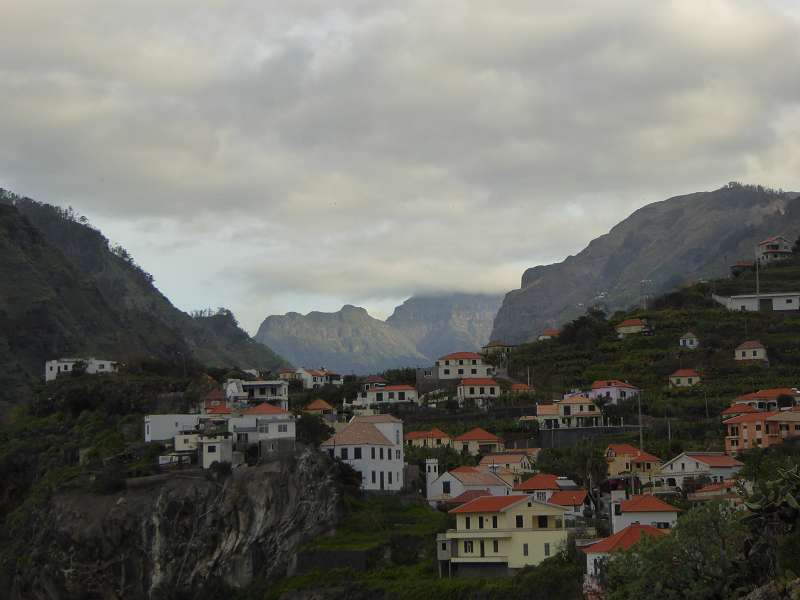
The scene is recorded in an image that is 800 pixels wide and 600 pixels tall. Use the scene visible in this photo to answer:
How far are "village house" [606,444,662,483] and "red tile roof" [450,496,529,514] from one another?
44.9ft

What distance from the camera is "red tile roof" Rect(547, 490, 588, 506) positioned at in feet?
227

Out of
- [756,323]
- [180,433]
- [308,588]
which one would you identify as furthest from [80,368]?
[756,323]

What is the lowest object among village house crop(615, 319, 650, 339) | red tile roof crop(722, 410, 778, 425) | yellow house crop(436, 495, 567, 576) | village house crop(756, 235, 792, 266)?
yellow house crop(436, 495, 567, 576)

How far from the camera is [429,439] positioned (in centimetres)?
9150

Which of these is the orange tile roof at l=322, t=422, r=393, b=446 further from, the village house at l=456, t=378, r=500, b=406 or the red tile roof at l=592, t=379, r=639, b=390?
the red tile roof at l=592, t=379, r=639, b=390

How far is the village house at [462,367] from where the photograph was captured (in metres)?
113

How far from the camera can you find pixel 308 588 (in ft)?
226

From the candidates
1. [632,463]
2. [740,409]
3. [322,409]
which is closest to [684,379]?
[740,409]

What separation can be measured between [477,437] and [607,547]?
3389cm

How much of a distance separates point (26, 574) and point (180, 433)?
1223 cm

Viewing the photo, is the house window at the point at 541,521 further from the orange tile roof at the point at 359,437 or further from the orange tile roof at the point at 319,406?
the orange tile roof at the point at 319,406

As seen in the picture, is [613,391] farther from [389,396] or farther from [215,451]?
[215,451]

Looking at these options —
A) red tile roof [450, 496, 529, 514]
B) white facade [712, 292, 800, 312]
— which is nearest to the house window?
red tile roof [450, 496, 529, 514]

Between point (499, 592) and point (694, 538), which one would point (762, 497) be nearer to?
point (694, 538)
